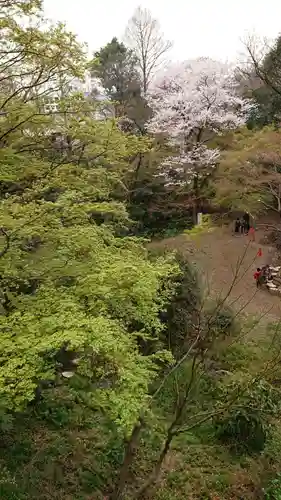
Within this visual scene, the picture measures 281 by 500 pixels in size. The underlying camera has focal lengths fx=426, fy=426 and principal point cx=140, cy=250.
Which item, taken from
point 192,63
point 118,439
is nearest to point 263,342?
point 118,439

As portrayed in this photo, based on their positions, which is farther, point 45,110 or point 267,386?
point 267,386

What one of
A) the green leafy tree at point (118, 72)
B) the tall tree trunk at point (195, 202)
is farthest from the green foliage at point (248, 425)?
the green leafy tree at point (118, 72)

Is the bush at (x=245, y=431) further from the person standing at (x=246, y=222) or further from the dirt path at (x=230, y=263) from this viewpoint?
the person standing at (x=246, y=222)

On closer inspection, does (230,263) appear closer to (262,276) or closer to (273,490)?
(262,276)

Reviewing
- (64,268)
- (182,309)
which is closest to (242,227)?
(182,309)

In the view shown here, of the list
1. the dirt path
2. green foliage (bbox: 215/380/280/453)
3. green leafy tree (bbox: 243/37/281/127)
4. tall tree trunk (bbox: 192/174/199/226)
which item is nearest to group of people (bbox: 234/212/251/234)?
the dirt path

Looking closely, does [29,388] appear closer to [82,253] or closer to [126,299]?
[126,299]
